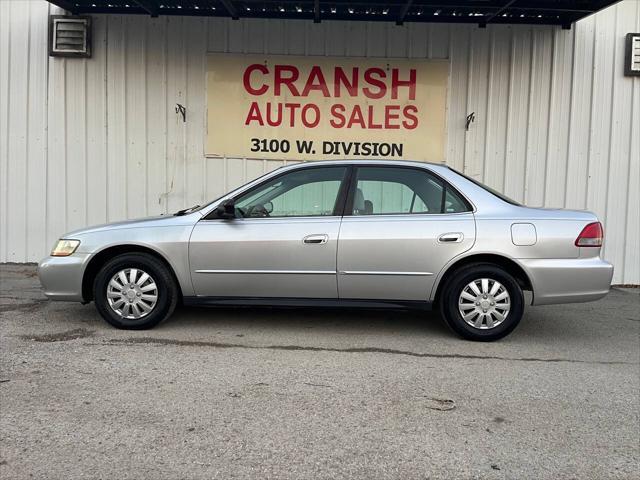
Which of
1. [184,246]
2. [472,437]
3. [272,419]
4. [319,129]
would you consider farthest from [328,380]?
[319,129]

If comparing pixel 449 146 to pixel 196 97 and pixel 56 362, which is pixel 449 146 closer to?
pixel 196 97

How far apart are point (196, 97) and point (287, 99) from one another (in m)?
1.38

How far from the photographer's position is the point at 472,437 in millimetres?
3396

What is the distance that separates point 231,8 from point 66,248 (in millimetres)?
4238

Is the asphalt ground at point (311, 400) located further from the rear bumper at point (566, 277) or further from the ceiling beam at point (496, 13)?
the ceiling beam at point (496, 13)

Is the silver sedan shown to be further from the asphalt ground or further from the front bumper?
the asphalt ground

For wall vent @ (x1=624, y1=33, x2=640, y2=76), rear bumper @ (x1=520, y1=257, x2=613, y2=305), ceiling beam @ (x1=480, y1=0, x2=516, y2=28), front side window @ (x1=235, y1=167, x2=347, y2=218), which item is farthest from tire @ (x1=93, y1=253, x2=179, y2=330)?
wall vent @ (x1=624, y1=33, x2=640, y2=76)

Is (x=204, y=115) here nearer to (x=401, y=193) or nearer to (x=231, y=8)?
(x=231, y=8)

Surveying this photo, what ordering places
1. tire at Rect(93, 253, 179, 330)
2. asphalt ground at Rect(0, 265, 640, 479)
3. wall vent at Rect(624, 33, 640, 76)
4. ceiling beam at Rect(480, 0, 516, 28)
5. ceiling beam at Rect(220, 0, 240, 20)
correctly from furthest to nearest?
wall vent at Rect(624, 33, 640, 76) < ceiling beam at Rect(220, 0, 240, 20) < ceiling beam at Rect(480, 0, 516, 28) < tire at Rect(93, 253, 179, 330) < asphalt ground at Rect(0, 265, 640, 479)

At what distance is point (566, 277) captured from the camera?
202 inches

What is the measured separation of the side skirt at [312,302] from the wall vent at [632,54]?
224 inches

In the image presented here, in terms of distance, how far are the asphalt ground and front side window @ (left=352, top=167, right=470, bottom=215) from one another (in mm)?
1202

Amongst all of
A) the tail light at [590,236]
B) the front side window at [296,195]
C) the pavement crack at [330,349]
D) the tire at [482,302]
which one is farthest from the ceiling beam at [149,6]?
the tail light at [590,236]

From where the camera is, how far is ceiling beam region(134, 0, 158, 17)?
7974 millimetres
